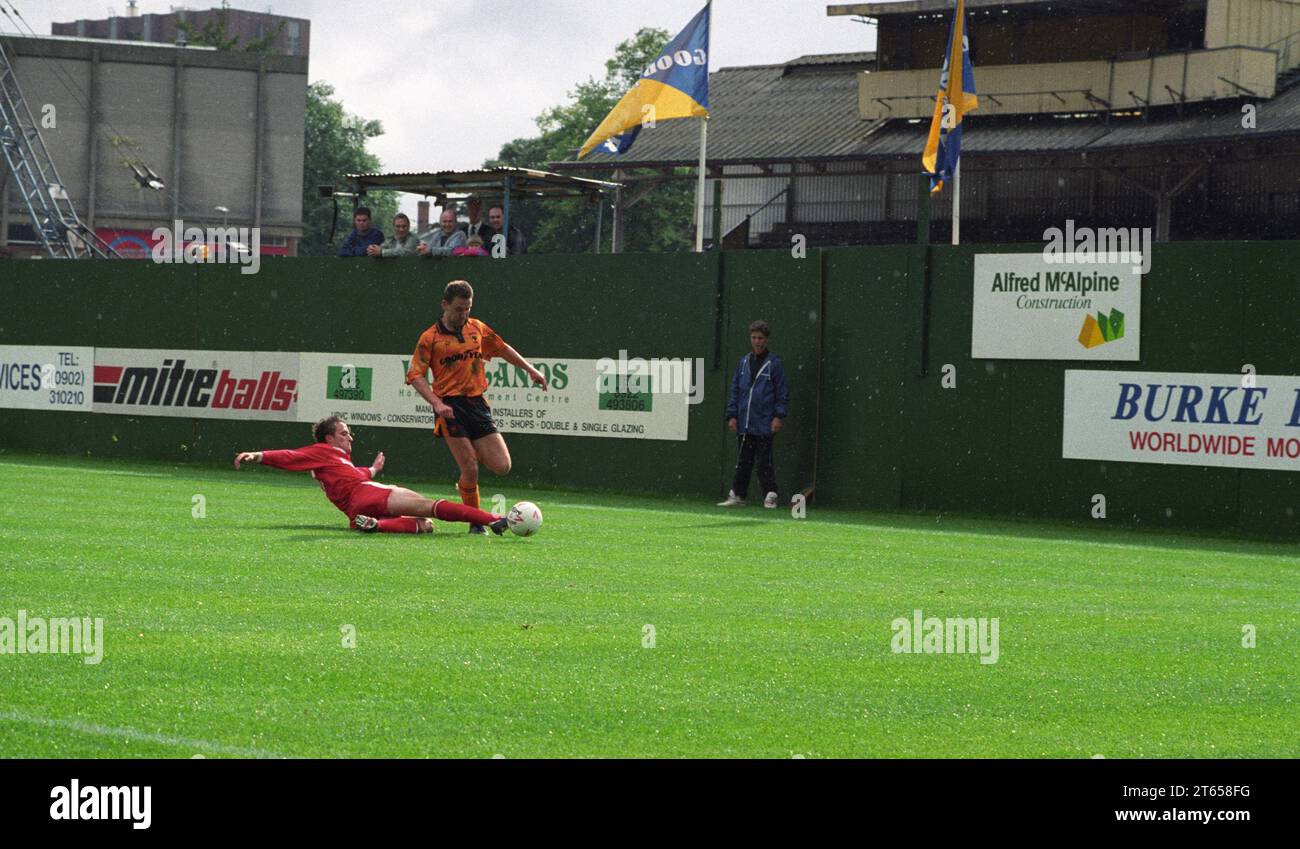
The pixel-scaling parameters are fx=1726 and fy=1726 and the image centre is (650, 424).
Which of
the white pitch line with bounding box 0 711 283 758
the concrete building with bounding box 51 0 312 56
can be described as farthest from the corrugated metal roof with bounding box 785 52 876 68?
the concrete building with bounding box 51 0 312 56

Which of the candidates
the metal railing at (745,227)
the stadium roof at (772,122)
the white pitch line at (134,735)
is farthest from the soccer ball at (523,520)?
the metal railing at (745,227)

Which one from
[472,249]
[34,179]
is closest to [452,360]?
[472,249]

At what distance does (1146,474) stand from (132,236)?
221 ft

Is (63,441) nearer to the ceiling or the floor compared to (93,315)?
nearer to the floor

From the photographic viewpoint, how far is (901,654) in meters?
9.05

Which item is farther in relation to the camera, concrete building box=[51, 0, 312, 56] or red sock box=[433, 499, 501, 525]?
concrete building box=[51, 0, 312, 56]

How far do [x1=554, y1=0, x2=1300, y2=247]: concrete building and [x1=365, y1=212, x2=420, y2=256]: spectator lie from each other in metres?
13.9

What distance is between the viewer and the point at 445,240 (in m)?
24.3

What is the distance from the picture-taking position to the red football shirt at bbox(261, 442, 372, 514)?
1455 centimetres

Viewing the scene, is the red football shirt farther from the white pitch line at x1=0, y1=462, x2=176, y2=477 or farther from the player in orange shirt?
the white pitch line at x1=0, y1=462, x2=176, y2=477

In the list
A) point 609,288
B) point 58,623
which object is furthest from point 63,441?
point 58,623

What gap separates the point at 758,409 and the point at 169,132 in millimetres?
65585

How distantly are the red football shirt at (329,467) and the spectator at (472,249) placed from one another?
9064 millimetres
